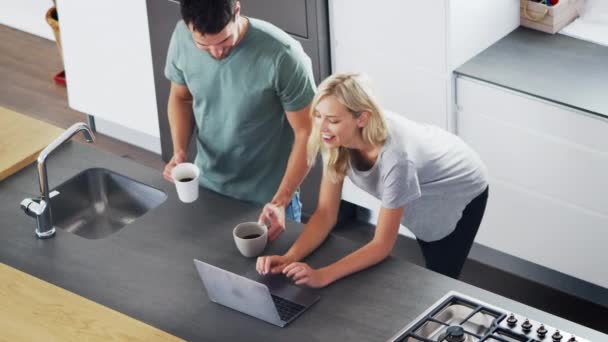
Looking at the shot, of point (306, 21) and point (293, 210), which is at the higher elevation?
point (306, 21)

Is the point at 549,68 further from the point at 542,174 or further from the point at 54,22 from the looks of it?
the point at 54,22

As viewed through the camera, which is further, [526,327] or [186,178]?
[186,178]

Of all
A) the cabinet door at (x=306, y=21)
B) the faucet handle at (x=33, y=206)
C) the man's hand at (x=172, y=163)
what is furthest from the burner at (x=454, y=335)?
the cabinet door at (x=306, y=21)

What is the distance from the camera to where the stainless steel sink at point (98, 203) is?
3.64m

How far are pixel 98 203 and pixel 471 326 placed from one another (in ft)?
4.81

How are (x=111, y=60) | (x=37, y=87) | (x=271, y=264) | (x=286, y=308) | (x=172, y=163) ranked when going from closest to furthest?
(x=286, y=308) < (x=271, y=264) < (x=172, y=163) < (x=111, y=60) < (x=37, y=87)

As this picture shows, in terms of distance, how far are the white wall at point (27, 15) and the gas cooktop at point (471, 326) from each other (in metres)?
4.53

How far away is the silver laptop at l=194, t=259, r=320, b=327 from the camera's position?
2.83 metres

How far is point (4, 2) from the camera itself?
7.07m

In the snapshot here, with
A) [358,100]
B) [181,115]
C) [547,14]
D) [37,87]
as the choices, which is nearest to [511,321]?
[358,100]

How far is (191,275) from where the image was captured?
3131 mm

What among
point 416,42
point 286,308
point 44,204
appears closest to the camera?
point 286,308

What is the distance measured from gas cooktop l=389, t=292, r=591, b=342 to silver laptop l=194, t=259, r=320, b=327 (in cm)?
31

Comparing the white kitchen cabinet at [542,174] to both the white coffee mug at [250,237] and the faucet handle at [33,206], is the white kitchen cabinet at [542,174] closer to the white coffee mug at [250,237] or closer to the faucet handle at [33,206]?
the white coffee mug at [250,237]
